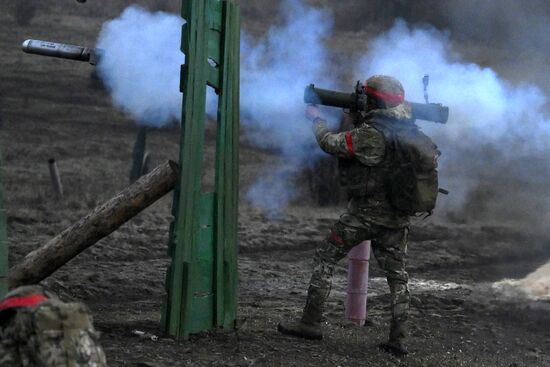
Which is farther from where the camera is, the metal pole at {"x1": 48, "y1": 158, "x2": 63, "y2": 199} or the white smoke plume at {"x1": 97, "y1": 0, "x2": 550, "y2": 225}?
the metal pole at {"x1": 48, "y1": 158, "x2": 63, "y2": 199}

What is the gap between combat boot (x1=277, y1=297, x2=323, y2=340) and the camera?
6840 millimetres

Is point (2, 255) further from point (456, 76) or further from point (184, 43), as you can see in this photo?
point (456, 76)

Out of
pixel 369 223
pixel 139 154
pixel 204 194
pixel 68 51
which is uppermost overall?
pixel 68 51

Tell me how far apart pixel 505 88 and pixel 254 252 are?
3.69 meters

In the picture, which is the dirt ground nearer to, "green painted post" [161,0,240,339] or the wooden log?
"green painted post" [161,0,240,339]

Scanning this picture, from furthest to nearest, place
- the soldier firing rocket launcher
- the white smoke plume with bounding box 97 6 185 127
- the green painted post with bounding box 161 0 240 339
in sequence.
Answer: the white smoke plume with bounding box 97 6 185 127 → the soldier firing rocket launcher → the green painted post with bounding box 161 0 240 339

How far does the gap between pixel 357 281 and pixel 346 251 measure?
77cm

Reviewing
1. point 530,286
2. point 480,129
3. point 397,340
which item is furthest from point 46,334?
point 480,129

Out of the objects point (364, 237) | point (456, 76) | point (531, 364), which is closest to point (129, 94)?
point (456, 76)

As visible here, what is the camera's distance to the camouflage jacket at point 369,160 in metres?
6.71

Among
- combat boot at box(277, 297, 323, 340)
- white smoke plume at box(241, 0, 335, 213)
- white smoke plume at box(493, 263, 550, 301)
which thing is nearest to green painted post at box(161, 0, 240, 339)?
combat boot at box(277, 297, 323, 340)

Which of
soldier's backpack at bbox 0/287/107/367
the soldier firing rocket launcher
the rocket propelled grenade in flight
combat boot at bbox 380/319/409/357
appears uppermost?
the rocket propelled grenade in flight

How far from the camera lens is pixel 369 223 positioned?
22.4 ft

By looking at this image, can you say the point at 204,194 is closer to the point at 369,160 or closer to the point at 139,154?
the point at 369,160
